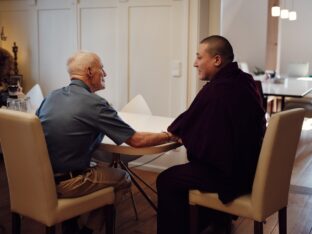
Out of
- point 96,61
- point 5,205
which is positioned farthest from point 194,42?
point 5,205

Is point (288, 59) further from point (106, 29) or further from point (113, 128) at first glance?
point (113, 128)

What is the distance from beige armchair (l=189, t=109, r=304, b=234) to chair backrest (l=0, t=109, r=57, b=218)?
0.77 meters

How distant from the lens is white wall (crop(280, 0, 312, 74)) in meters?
10.4

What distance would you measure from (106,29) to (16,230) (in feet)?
8.18

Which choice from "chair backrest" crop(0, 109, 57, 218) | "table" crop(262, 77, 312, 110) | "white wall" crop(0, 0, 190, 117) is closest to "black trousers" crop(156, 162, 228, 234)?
"chair backrest" crop(0, 109, 57, 218)

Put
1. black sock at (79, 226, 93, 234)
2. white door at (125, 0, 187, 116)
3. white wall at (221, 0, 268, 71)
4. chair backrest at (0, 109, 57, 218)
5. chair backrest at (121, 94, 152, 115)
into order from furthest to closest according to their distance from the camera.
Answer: white wall at (221, 0, 268, 71), white door at (125, 0, 187, 116), chair backrest at (121, 94, 152, 115), black sock at (79, 226, 93, 234), chair backrest at (0, 109, 57, 218)

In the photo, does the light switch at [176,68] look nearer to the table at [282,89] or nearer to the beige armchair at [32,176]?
the table at [282,89]

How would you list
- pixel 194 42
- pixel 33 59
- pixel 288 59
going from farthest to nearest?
pixel 288 59 < pixel 33 59 < pixel 194 42

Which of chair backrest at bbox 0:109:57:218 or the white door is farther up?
the white door

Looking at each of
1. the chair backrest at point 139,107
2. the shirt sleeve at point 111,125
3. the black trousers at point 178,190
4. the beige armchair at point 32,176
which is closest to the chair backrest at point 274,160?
the black trousers at point 178,190

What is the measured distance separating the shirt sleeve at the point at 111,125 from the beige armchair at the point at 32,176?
11.7 inches

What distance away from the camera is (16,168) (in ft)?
7.28

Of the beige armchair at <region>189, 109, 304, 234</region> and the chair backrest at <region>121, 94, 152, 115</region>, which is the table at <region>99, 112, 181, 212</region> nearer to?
the chair backrest at <region>121, 94, 152, 115</region>

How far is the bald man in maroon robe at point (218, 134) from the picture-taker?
7.20ft
